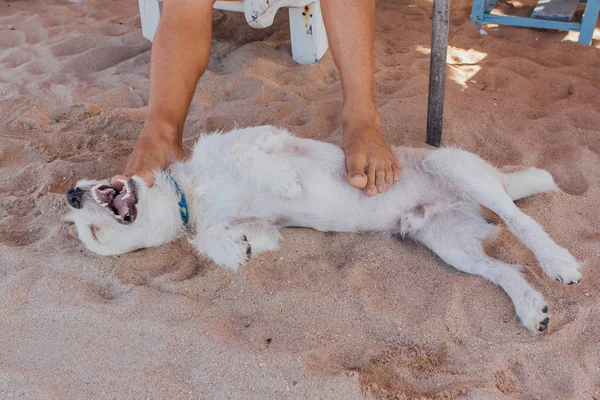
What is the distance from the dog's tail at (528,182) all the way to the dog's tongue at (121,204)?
1.96m

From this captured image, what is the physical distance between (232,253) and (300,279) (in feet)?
1.12

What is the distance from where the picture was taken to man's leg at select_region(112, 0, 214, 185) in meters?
2.96

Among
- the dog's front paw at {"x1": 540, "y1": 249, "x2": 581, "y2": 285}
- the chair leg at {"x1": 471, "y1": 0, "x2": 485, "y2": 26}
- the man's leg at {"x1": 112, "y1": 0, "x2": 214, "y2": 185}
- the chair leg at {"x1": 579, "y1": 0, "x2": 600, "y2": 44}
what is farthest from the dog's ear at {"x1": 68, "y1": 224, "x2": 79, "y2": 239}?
the chair leg at {"x1": 579, "y1": 0, "x2": 600, "y2": 44}

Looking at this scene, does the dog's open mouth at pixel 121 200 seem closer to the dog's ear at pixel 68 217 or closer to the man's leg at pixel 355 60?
the dog's ear at pixel 68 217

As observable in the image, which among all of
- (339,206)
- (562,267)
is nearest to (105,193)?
(339,206)

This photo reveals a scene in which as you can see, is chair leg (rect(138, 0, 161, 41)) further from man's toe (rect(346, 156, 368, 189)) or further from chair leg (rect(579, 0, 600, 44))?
chair leg (rect(579, 0, 600, 44))

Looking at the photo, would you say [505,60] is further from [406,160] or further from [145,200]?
[145,200]

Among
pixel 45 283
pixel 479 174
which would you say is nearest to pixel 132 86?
pixel 45 283

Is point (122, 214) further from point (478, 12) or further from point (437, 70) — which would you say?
point (478, 12)

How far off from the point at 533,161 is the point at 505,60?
151cm

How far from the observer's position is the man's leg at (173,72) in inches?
117

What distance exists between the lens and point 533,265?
8.05 ft

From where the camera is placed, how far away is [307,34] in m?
4.26

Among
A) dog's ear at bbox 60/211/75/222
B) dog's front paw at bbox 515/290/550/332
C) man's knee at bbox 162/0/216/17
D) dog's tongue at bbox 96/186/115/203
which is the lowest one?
dog's front paw at bbox 515/290/550/332
